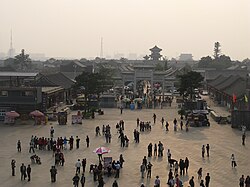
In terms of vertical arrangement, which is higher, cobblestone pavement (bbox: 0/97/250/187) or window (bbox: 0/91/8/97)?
window (bbox: 0/91/8/97)

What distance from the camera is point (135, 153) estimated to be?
1185 inches

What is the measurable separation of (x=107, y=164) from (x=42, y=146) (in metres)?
8.46

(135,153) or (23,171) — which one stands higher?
(135,153)

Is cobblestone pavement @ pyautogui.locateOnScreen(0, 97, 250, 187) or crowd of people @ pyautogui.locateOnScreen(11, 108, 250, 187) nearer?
crowd of people @ pyautogui.locateOnScreen(11, 108, 250, 187)

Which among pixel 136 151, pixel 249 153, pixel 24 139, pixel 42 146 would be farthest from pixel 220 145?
pixel 24 139

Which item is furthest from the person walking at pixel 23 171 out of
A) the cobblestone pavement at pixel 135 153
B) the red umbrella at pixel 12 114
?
the red umbrella at pixel 12 114

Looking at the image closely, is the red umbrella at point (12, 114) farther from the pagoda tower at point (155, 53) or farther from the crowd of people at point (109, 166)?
the pagoda tower at point (155, 53)

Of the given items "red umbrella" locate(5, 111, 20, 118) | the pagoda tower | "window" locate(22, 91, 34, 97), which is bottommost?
"red umbrella" locate(5, 111, 20, 118)

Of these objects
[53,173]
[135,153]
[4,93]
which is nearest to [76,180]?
[53,173]

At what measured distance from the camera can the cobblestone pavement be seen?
2358cm

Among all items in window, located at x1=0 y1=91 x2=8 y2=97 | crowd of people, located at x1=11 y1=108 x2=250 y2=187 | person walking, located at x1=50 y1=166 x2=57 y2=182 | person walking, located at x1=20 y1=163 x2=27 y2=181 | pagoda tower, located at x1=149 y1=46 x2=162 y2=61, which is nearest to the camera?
crowd of people, located at x1=11 y1=108 x2=250 y2=187

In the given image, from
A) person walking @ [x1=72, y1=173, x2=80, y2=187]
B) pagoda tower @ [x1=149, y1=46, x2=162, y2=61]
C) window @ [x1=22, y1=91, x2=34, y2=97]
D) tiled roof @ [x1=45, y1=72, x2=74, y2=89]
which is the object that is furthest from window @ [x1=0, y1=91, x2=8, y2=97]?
pagoda tower @ [x1=149, y1=46, x2=162, y2=61]

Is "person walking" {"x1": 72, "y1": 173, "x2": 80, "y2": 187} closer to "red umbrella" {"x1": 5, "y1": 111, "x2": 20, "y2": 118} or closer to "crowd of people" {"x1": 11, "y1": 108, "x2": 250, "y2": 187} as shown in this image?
"crowd of people" {"x1": 11, "y1": 108, "x2": 250, "y2": 187}

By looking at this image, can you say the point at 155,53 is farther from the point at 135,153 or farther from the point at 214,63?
the point at 135,153
